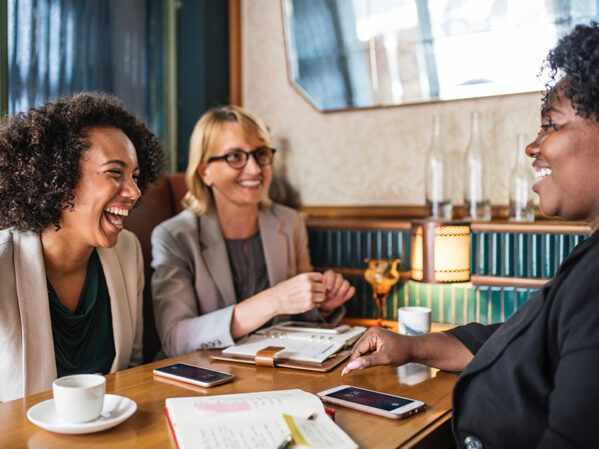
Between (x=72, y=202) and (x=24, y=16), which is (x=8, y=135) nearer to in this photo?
(x=72, y=202)

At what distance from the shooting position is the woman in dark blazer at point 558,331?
0.86 m

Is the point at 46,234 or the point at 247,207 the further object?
the point at 247,207

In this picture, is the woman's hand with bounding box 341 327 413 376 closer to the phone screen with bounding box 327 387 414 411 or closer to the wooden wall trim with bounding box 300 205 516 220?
the phone screen with bounding box 327 387 414 411

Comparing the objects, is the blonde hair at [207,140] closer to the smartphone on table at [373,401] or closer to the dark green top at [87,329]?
the dark green top at [87,329]

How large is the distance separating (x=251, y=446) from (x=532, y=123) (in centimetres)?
204

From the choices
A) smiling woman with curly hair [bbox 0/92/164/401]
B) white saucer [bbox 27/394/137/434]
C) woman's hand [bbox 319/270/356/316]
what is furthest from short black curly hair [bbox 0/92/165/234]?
woman's hand [bbox 319/270/356/316]

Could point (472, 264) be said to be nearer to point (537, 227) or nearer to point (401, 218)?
point (537, 227)

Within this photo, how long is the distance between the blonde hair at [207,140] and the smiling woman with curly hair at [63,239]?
498 millimetres

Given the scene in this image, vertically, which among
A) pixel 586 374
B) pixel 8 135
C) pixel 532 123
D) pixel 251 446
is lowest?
pixel 251 446

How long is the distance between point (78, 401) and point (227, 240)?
127 centimetres

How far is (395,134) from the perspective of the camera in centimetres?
273

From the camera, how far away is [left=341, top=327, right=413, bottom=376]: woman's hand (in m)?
1.36

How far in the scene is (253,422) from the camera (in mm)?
1007

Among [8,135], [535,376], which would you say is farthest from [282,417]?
[8,135]
